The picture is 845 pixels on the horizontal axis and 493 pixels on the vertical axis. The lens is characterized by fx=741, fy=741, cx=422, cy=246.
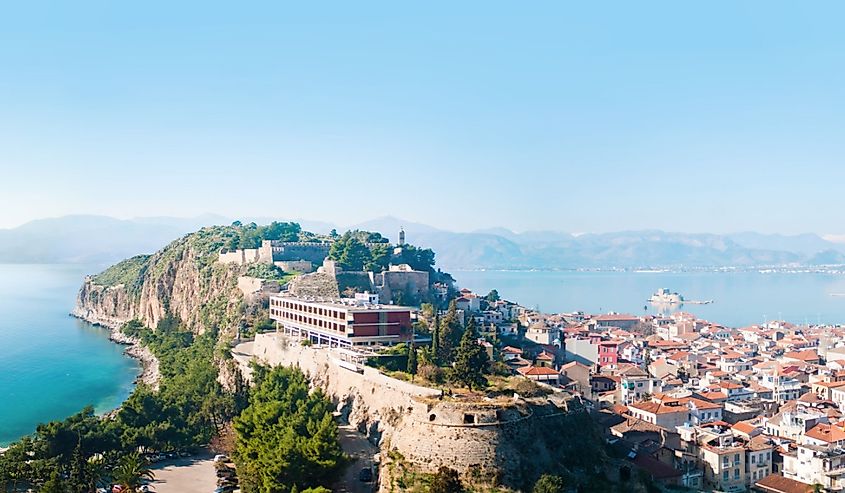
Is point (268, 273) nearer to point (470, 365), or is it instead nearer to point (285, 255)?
point (285, 255)

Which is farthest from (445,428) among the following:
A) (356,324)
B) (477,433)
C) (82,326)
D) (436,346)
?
(82,326)

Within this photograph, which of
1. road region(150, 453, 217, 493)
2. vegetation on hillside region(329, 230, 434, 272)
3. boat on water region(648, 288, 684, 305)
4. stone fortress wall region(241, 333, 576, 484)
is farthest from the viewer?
boat on water region(648, 288, 684, 305)

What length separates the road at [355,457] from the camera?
1820 cm

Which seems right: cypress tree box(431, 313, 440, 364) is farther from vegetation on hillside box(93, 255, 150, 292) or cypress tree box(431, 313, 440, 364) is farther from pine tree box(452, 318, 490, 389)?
vegetation on hillside box(93, 255, 150, 292)

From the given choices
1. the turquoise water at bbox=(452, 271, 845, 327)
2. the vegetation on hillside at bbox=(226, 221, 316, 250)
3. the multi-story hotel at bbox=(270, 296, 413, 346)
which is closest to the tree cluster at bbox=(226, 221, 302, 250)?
the vegetation on hillside at bbox=(226, 221, 316, 250)

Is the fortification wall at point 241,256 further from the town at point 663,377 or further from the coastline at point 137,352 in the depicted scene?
the coastline at point 137,352

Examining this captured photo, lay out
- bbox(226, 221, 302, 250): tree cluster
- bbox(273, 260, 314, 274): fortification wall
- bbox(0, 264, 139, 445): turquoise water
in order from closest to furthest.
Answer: bbox(0, 264, 139, 445): turquoise water, bbox(273, 260, 314, 274): fortification wall, bbox(226, 221, 302, 250): tree cluster

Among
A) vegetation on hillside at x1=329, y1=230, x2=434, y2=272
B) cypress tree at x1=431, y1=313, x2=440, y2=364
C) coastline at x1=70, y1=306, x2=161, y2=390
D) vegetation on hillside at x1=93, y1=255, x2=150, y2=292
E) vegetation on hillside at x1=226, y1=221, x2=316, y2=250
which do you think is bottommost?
coastline at x1=70, y1=306, x2=161, y2=390

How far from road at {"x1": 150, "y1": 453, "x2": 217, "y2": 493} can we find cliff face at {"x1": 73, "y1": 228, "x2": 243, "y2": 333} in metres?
16.7

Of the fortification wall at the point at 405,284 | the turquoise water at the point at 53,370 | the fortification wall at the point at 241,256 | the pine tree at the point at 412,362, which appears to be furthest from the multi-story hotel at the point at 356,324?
the fortification wall at the point at 241,256

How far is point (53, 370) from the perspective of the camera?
4397 cm

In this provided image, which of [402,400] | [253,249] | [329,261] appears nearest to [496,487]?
[402,400]

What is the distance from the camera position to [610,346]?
1476 inches

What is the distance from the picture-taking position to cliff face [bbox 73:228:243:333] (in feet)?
145
